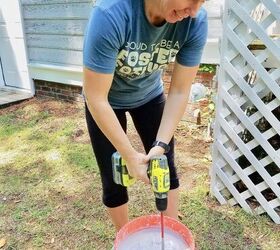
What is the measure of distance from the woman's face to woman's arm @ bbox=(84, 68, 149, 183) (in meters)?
0.30

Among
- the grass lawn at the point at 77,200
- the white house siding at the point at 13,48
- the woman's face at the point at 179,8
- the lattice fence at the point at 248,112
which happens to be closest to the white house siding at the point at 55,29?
the white house siding at the point at 13,48

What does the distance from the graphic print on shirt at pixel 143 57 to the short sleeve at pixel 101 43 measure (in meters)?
0.09

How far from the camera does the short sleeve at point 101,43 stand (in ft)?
3.82

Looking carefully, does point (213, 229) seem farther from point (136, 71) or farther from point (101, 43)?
point (101, 43)

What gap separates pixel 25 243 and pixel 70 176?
0.82 meters

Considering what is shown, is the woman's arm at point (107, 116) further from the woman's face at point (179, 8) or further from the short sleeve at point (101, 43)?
the woman's face at point (179, 8)

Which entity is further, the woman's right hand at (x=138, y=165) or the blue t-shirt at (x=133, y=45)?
the woman's right hand at (x=138, y=165)

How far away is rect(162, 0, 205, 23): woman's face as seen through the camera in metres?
1.11

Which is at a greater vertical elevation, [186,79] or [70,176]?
[186,79]

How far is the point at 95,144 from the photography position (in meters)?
1.68

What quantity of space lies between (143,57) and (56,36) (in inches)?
136

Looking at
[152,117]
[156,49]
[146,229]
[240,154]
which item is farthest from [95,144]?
[240,154]

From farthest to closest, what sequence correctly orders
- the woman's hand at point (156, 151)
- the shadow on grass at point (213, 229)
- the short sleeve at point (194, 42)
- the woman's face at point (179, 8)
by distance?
the shadow on grass at point (213, 229), the woman's hand at point (156, 151), the short sleeve at point (194, 42), the woman's face at point (179, 8)

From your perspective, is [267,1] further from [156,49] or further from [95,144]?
[95,144]
